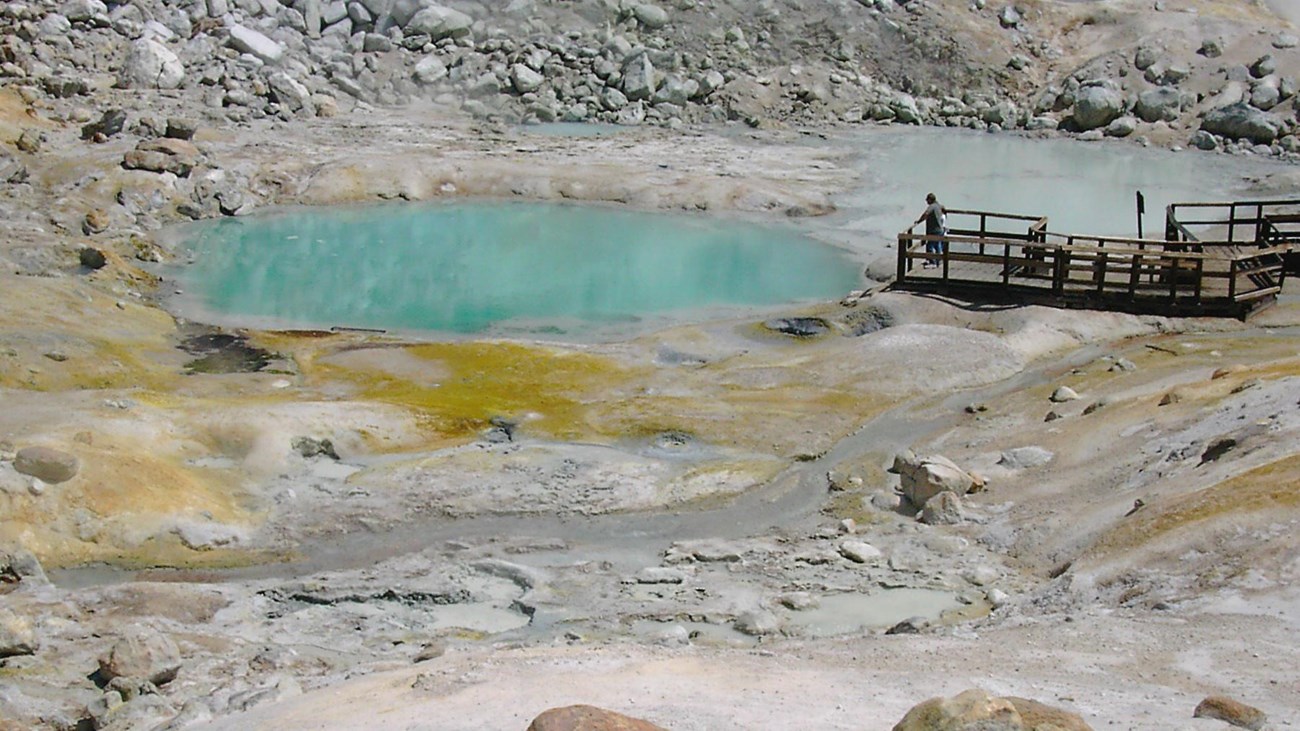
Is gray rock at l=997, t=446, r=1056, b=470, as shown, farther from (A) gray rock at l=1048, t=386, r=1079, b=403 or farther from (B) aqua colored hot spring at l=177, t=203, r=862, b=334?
(B) aqua colored hot spring at l=177, t=203, r=862, b=334

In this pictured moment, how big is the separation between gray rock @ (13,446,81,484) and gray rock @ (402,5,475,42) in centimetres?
5273

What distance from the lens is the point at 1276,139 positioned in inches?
2393

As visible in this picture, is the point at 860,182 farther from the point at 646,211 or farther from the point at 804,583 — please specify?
the point at 804,583

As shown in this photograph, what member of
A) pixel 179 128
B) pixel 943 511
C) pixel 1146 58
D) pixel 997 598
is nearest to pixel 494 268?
pixel 179 128

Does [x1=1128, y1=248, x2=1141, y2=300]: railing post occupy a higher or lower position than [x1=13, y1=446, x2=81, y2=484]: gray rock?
higher

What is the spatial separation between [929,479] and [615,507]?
16.8ft

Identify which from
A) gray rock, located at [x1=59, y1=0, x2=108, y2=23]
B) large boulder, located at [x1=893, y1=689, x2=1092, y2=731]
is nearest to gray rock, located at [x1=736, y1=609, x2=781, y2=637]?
large boulder, located at [x1=893, y1=689, x2=1092, y2=731]

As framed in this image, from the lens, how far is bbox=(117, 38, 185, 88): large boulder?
5856cm

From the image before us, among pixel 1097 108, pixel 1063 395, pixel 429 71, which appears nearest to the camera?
pixel 1063 395

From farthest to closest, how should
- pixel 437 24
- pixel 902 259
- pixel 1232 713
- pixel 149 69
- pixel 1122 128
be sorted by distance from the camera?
pixel 437 24, pixel 1122 128, pixel 149 69, pixel 902 259, pixel 1232 713

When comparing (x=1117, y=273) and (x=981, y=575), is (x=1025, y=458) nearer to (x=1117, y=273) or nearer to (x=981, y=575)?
(x=981, y=575)

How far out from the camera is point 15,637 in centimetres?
1555

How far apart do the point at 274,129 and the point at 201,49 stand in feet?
31.8

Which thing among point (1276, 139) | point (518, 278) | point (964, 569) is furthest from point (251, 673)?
point (1276, 139)
